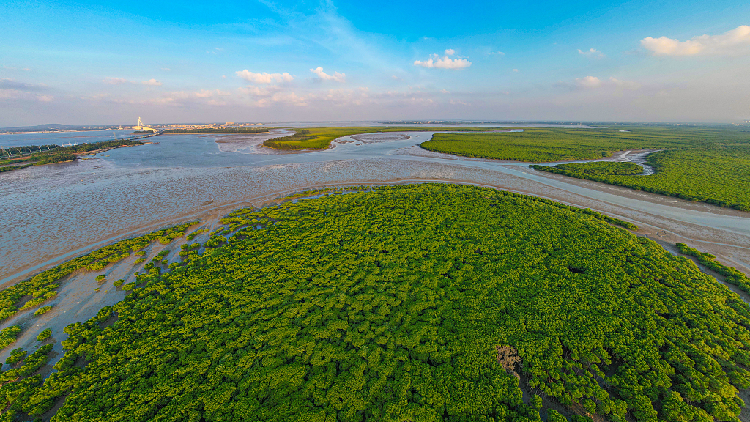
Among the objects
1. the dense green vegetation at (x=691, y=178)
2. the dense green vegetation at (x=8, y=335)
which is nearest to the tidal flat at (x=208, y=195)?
the dense green vegetation at (x=691, y=178)

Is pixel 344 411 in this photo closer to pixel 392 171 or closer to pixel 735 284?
pixel 735 284

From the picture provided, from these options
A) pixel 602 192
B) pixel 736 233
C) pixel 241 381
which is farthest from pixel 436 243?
pixel 602 192

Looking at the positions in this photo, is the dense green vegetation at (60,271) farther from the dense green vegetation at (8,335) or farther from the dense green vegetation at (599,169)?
the dense green vegetation at (599,169)

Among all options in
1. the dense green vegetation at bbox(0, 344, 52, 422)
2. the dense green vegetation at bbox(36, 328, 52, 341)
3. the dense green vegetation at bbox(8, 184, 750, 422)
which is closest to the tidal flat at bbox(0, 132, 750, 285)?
the dense green vegetation at bbox(36, 328, 52, 341)

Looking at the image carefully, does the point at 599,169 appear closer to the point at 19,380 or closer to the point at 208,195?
the point at 208,195

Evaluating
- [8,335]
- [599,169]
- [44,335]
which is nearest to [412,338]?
[44,335]

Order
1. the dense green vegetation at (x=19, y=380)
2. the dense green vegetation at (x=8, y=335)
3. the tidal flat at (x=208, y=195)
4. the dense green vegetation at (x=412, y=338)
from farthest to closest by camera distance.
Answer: the tidal flat at (x=208, y=195)
the dense green vegetation at (x=8, y=335)
the dense green vegetation at (x=412, y=338)
the dense green vegetation at (x=19, y=380)

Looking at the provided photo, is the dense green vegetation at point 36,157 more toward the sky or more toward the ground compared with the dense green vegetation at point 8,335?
more toward the sky

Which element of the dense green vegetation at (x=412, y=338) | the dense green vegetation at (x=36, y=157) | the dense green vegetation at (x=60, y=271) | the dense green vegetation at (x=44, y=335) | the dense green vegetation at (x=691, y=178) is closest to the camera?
the dense green vegetation at (x=412, y=338)
